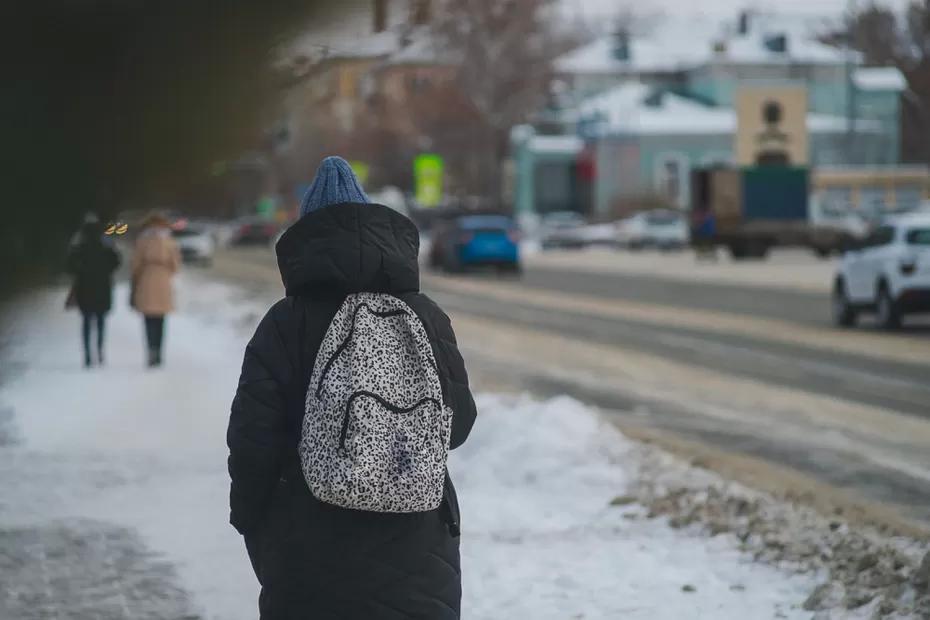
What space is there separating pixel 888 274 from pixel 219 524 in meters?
15.0

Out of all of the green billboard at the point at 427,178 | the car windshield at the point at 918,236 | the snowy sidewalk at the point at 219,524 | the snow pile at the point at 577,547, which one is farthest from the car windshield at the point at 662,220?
the snow pile at the point at 577,547

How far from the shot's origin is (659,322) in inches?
974

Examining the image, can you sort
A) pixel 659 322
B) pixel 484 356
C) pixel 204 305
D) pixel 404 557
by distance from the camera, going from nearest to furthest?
pixel 404 557
pixel 484 356
pixel 659 322
pixel 204 305

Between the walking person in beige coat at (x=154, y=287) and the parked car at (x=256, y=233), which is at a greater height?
the walking person in beige coat at (x=154, y=287)

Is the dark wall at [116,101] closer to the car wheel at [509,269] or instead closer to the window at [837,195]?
the car wheel at [509,269]

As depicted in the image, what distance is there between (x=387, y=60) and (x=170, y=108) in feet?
1.32

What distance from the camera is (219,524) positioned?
8328 mm

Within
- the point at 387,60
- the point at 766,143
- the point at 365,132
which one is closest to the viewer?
the point at 387,60

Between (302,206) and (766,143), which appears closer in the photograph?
(302,206)

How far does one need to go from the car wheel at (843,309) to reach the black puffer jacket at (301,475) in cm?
2010

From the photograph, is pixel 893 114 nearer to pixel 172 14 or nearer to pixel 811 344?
pixel 811 344

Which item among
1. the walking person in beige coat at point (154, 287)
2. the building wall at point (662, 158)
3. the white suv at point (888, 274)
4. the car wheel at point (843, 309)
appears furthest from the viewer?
the building wall at point (662, 158)

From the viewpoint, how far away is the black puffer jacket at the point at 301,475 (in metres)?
3.62

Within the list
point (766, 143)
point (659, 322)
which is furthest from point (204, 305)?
point (766, 143)
